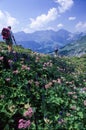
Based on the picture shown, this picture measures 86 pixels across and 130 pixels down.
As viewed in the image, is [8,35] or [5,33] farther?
[8,35]

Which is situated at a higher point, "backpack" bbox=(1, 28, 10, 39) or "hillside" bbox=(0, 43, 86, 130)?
"backpack" bbox=(1, 28, 10, 39)

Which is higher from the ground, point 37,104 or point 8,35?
point 8,35

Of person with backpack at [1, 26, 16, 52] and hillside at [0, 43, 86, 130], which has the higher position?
person with backpack at [1, 26, 16, 52]

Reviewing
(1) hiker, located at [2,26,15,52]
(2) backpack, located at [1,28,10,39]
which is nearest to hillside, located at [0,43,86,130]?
(1) hiker, located at [2,26,15,52]

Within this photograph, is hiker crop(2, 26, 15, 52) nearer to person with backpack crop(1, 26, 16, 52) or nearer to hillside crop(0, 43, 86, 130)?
person with backpack crop(1, 26, 16, 52)

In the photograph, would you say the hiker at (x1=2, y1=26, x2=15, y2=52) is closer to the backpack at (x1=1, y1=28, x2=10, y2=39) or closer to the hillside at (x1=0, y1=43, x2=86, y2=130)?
the backpack at (x1=1, y1=28, x2=10, y2=39)

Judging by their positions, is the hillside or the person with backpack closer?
the hillside

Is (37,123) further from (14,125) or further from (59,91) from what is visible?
(59,91)

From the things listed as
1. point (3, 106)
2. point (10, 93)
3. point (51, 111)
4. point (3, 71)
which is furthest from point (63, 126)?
point (3, 71)

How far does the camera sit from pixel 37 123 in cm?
885

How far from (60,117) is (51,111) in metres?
1.22

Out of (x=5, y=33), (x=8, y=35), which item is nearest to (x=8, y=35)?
(x=8, y=35)

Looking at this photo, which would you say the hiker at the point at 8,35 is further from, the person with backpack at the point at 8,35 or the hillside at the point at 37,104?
the hillside at the point at 37,104

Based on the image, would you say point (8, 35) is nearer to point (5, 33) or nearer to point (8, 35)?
point (8, 35)
